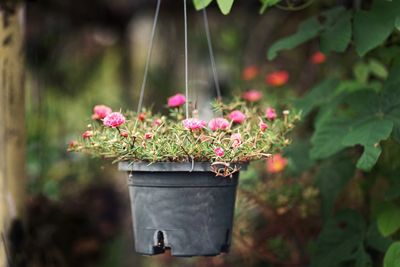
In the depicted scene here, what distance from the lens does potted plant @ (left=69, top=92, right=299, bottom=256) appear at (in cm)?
225

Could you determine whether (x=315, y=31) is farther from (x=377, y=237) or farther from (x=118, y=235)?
(x=118, y=235)

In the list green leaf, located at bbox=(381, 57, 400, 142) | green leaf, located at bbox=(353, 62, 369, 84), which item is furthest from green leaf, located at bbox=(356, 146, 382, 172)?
green leaf, located at bbox=(353, 62, 369, 84)

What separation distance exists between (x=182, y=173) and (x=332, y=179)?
105cm

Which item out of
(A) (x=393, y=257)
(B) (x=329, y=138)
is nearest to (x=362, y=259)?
(A) (x=393, y=257)

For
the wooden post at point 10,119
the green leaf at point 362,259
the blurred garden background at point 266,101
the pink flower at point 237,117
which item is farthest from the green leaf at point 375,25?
the wooden post at point 10,119

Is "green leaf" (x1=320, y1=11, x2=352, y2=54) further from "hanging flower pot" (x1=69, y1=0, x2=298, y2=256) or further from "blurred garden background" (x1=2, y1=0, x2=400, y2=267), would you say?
"hanging flower pot" (x1=69, y1=0, x2=298, y2=256)

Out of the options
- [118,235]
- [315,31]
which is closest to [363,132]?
[315,31]

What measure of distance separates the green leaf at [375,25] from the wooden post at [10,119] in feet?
4.62

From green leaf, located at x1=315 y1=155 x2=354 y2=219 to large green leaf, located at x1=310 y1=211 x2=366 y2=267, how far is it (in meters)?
0.07

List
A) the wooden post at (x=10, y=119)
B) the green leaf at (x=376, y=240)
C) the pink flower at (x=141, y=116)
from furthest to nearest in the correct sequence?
the wooden post at (x=10, y=119)
the green leaf at (x=376, y=240)
the pink flower at (x=141, y=116)

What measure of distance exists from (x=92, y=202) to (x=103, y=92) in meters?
3.24

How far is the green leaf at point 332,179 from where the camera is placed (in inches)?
124

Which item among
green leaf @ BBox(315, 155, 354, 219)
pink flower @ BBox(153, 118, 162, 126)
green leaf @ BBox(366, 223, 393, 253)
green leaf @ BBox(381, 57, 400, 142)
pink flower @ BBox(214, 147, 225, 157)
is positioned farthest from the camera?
green leaf @ BBox(315, 155, 354, 219)

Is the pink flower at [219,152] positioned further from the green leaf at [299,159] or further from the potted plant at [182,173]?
the green leaf at [299,159]
